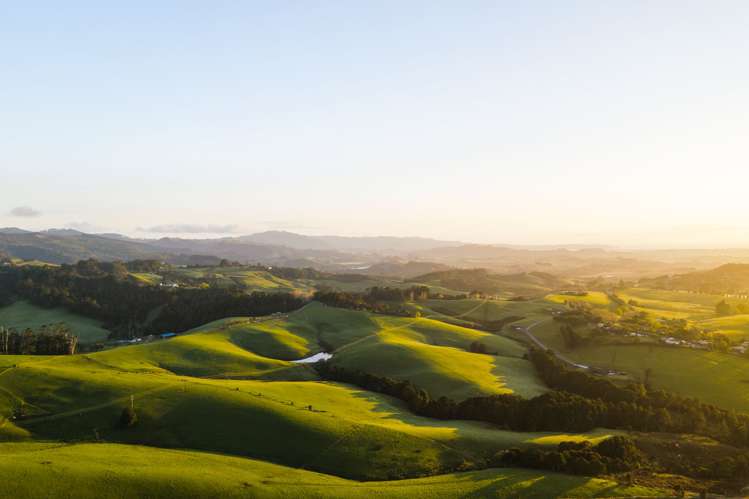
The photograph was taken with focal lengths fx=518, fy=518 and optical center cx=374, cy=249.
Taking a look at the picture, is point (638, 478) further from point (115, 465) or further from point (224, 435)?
point (115, 465)

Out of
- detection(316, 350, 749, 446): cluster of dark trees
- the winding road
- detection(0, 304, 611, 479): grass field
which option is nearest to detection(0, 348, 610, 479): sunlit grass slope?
detection(0, 304, 611, 479): grass field

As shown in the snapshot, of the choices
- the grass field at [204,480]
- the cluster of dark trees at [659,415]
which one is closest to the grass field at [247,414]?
the grass field at [204,480]

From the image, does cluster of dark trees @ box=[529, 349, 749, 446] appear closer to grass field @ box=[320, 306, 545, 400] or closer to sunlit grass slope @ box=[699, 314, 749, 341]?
grass field @ box=[320, 306, 545, 400]

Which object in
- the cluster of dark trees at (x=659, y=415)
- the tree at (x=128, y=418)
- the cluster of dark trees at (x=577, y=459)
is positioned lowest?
the cluster of dark trees at (x=659, y=415)

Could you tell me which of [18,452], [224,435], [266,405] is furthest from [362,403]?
[18,452]

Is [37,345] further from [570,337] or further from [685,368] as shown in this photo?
[685,368]

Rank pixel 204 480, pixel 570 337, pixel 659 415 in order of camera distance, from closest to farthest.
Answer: pixel 204 480, pixel 659 415, pixel 570 337

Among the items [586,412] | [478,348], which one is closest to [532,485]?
[586,412]

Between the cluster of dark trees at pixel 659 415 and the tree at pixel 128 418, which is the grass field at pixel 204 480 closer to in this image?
the tree at pixel 128 418
